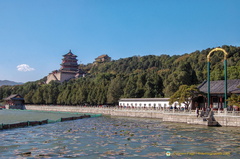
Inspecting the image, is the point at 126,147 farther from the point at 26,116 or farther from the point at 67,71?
the point at 67,71

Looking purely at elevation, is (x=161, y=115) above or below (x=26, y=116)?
above

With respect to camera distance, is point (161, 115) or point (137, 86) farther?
point (137, 86)

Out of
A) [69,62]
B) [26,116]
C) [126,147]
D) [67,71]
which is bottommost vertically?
[26,116]

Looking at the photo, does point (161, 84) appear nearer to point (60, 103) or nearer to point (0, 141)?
point (60, 103)

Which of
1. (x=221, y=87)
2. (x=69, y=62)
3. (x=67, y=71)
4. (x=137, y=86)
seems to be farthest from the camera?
(x=69, y=62)

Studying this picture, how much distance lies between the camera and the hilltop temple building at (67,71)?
132m

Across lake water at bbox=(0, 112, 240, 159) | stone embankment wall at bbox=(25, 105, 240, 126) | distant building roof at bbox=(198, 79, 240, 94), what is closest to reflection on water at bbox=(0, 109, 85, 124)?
stone embankment wall at bbox=(25, 105, 240, 126)

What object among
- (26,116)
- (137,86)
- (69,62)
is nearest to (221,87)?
(137,86)

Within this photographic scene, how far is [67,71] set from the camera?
134 meters

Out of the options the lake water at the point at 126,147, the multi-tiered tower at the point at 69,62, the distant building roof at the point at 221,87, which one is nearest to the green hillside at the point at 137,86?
the distant building roof at the point at 221,87

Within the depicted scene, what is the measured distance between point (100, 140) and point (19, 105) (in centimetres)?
8549

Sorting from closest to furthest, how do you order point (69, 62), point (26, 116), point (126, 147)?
1. point (126, 147)
2. point (26, 116)
3. point (69, 62)

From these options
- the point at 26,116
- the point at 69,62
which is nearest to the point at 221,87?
the point at 26,116

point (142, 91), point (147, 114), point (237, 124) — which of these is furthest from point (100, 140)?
point (142, 91)
